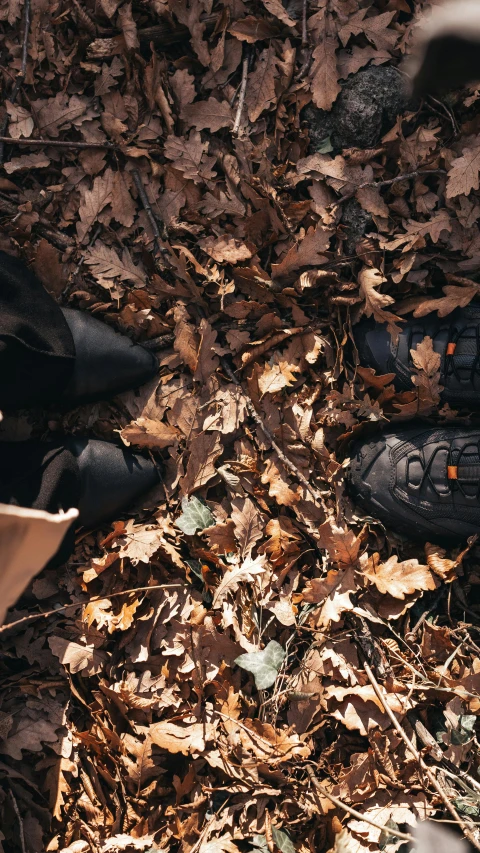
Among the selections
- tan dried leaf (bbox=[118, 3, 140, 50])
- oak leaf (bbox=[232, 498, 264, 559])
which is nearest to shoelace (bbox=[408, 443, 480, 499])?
oak leaf (bbox=[232, 498, 264, 559])

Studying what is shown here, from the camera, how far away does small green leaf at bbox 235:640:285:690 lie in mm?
2420

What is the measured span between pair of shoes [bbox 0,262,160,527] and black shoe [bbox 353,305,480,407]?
1.03m

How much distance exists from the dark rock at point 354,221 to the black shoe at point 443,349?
0.39m

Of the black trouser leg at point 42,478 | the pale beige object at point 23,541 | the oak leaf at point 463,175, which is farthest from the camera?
the oak leaf at point 463,175

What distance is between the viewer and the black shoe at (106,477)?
2637 millimetres

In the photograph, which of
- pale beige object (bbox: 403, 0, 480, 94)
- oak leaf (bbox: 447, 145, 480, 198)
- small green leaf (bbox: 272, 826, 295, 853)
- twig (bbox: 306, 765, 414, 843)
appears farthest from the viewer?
oak leaf (bbox: 447, 145, 480, 198)

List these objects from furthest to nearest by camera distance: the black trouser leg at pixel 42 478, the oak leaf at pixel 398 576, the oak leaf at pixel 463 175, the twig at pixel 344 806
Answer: the oak leaf at pixel 463 175 < the oak leaf at pixel 398 576 < the black trouser leg at pixel 42 478 < the twig at pixel 344 806

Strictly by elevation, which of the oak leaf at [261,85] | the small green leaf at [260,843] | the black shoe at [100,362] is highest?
the oak leaf at [261,85]

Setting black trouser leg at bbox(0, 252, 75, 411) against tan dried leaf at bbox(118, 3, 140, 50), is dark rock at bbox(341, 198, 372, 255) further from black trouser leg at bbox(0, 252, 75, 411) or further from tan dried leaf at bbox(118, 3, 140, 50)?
black trouser leg at bbox(0, 252, 75, 411)

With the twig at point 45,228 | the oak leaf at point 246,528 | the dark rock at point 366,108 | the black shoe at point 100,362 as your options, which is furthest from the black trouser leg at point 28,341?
the dark rock at point 366,108

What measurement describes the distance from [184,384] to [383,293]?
1.01 m

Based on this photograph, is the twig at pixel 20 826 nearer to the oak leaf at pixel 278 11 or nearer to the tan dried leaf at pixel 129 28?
the tan dried leaf at pixel 129 28

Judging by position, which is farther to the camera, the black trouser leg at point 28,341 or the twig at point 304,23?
the twig at point 304,23

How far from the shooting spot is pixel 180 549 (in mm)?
2678
